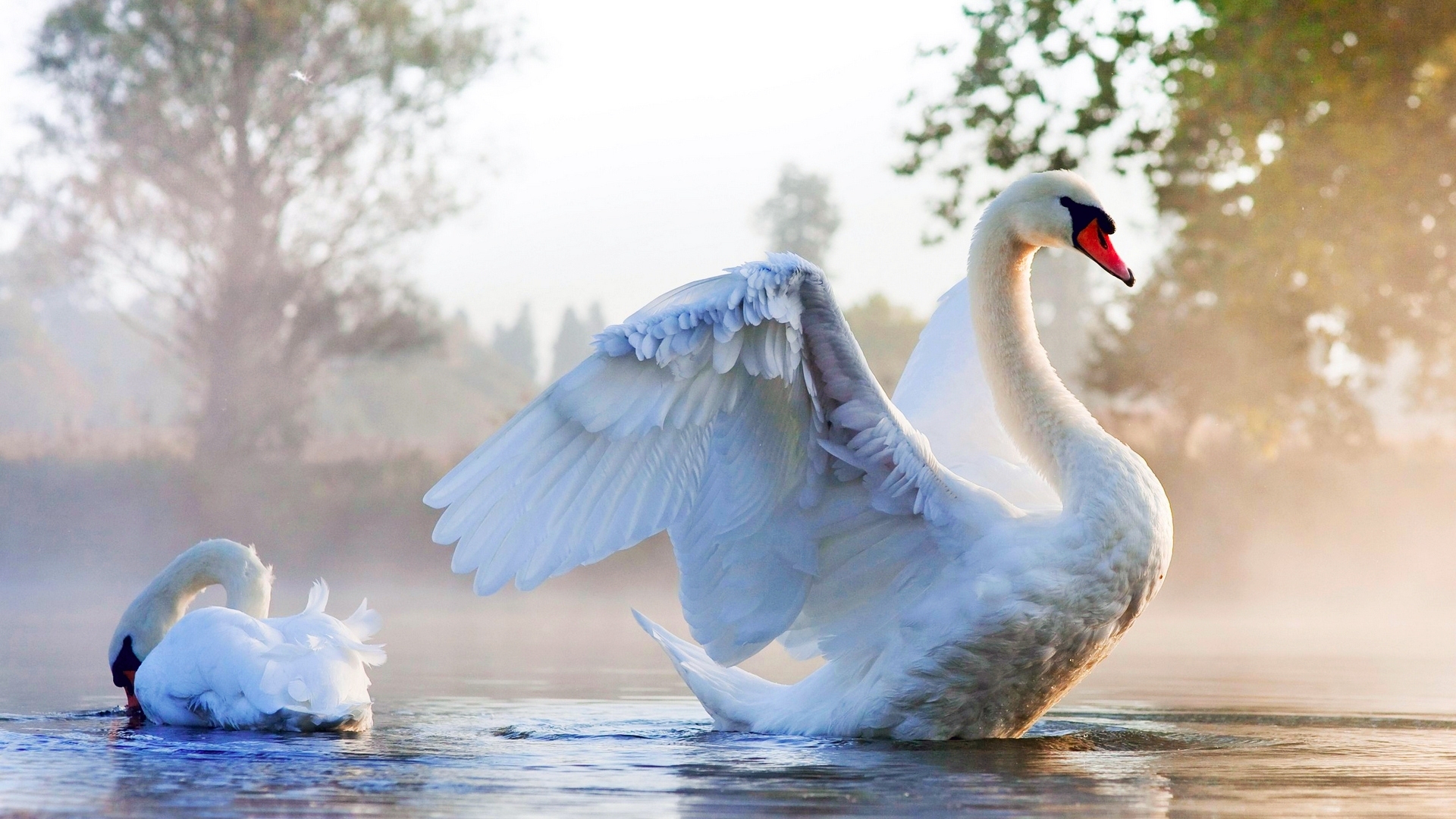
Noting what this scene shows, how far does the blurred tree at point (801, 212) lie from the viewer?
57.2 metres

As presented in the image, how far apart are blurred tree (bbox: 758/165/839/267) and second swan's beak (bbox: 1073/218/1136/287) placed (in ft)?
168

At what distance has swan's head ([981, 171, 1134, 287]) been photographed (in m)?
5.84

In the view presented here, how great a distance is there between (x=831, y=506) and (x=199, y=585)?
349 cm

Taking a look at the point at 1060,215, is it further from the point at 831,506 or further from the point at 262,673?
the point at 262,673

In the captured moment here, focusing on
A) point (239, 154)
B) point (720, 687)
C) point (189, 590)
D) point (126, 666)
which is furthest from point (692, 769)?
point (239, 154)

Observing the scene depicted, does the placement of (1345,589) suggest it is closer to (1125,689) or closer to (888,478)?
(1125,689)

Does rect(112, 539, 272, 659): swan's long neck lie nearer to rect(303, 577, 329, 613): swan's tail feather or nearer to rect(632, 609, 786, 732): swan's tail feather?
rect(303, 577, 329, 613): swan's tail feather

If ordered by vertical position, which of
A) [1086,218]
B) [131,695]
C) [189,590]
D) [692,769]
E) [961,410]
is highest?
[1086,218]

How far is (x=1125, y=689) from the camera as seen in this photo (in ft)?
27.9

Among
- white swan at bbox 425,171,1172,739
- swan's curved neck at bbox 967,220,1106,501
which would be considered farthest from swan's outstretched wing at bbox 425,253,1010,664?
swan's curved neck at bbox 967,220,1106,501

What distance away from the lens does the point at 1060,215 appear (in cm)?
588

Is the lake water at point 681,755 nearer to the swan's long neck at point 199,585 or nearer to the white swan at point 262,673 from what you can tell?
the white swan at point 262,673

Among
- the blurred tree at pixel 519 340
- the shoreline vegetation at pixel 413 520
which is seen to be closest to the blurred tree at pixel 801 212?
the blurred tree at pixel 519 340

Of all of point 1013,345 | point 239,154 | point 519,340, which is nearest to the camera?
point 1013,345
